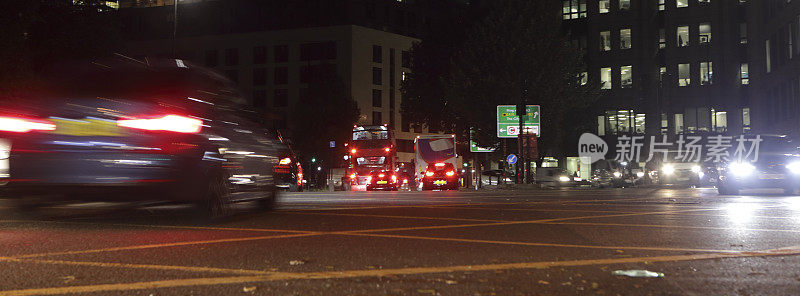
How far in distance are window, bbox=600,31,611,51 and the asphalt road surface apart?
52739 mm

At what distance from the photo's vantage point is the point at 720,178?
896 inches

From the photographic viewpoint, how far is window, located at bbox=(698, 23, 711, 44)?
57753 millimetres

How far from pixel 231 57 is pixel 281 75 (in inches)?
238

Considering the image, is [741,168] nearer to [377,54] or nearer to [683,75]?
[683,75]

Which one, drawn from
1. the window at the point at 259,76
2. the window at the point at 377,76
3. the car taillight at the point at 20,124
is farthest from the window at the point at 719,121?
the car taillight at the point at 20,124

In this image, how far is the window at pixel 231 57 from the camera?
82812mm

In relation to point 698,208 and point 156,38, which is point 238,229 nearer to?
point 698,208

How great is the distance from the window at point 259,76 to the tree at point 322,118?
58.8ft

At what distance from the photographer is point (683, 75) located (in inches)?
2313

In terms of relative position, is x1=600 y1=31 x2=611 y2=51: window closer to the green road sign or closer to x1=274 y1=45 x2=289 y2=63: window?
the green road sign

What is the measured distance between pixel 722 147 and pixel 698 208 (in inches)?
1551

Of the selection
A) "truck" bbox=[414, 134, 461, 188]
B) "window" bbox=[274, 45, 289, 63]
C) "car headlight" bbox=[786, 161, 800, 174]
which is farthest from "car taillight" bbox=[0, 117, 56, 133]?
"window" bbox=[274, 45, 289, 63]

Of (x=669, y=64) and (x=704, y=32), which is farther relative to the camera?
(x=669, y=64)

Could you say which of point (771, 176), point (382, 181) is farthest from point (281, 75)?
point (771, 176)
